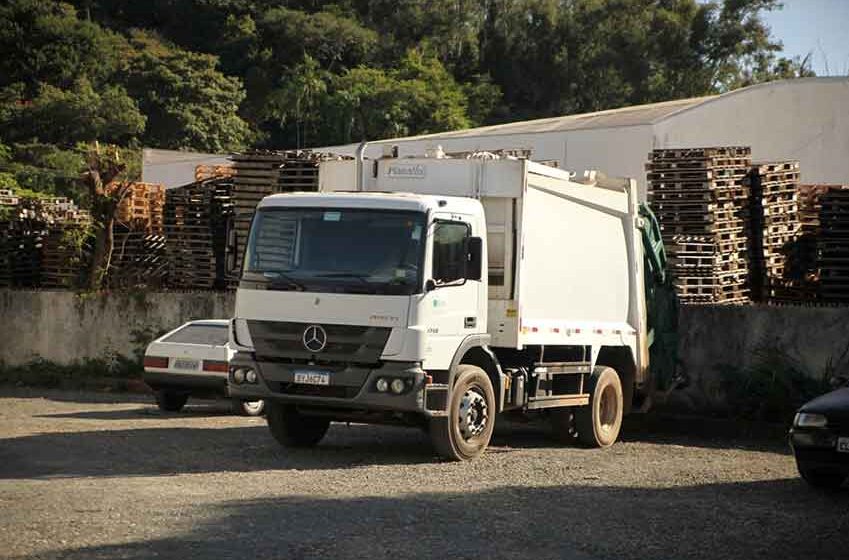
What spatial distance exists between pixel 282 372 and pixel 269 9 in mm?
72344

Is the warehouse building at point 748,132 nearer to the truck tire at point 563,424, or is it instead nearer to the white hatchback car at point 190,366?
the white hatchback car at point 190,366

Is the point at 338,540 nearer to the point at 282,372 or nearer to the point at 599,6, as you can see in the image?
the point at 282,372

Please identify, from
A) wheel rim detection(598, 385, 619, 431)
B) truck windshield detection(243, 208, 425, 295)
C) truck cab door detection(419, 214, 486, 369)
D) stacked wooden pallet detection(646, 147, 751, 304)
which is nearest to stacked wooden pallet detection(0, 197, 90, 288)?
stacked wooden pallet detection(646, 147, 751, 304)

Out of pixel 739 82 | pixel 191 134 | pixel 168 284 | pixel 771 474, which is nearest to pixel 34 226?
pixel 168 284

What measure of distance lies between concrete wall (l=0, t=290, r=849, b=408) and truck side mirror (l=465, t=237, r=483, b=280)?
6.91 metres

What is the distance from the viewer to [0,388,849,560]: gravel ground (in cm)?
948

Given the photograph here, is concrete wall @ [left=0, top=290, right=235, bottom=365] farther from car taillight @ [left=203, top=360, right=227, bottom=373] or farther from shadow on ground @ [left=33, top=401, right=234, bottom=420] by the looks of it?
car taillight @ [left=203, top=360, right=227, bottom=373]

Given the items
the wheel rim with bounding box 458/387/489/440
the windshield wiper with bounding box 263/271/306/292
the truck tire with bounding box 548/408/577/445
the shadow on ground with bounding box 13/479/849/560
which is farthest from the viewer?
the truck tire with bounding box 548/408/577/445

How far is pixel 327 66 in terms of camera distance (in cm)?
8288

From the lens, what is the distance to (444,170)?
15094mm

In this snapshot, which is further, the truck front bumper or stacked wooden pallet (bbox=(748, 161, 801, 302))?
stacked wooden pallet (bbox=(748, 161, 801, 302))

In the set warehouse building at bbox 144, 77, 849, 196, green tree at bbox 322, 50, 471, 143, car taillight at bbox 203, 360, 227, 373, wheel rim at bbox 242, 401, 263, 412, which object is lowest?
wheel rim at bbox 242, 401, 263, 412

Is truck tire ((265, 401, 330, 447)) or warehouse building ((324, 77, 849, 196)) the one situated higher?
warehouse building ((324, 77, 849, 196))

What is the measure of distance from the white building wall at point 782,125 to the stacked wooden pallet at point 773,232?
11.7 m
